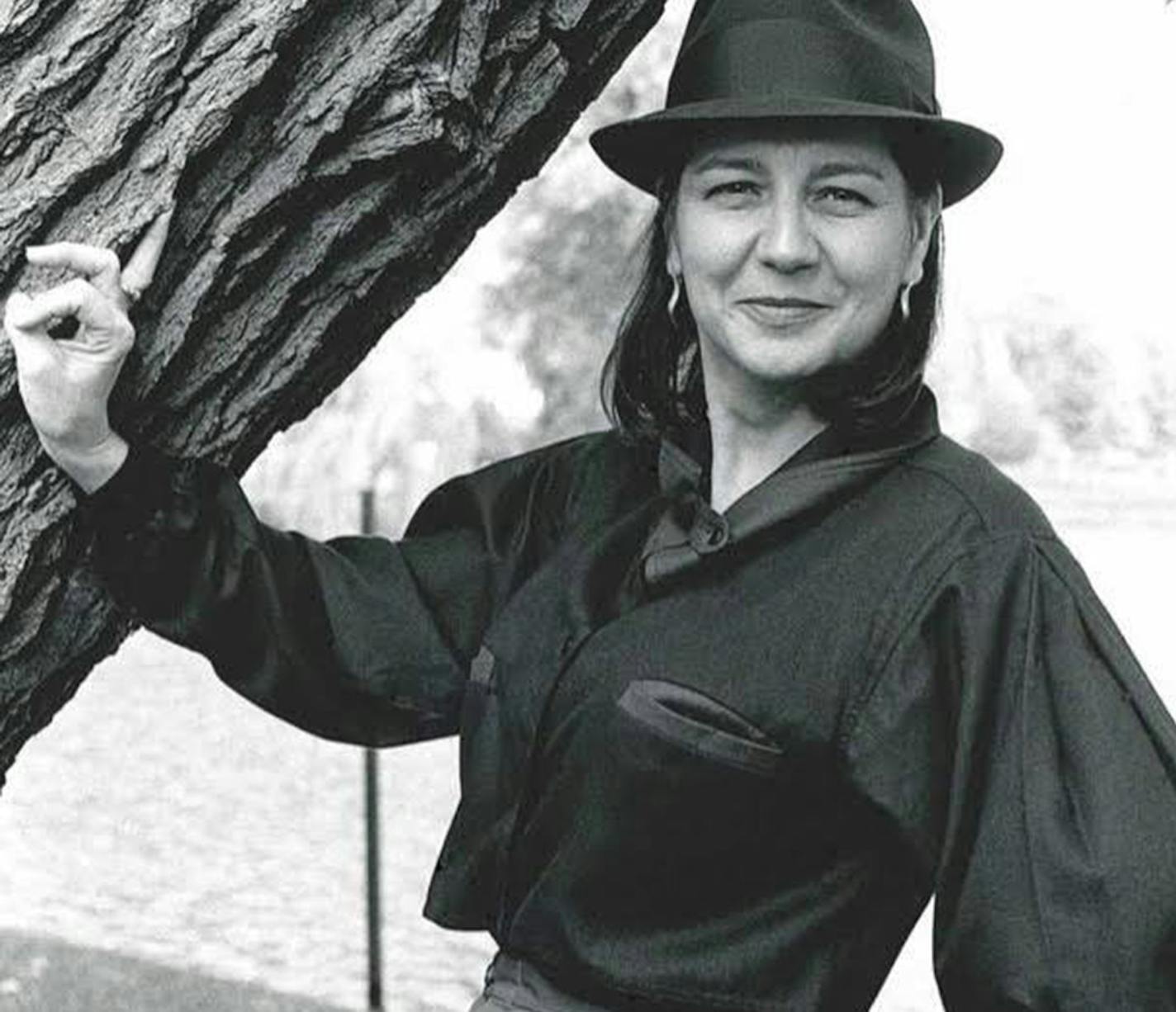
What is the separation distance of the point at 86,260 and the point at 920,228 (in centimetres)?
72

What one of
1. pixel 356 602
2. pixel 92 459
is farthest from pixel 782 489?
pixel 92 459

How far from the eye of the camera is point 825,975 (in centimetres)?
188

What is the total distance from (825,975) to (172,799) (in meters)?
8.31

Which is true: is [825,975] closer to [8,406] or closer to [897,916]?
[897,916]

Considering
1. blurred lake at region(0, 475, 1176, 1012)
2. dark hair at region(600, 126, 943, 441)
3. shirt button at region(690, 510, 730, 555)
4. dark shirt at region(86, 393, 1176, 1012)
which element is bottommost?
blurred lake at region(0, 475, 1176, 1012)

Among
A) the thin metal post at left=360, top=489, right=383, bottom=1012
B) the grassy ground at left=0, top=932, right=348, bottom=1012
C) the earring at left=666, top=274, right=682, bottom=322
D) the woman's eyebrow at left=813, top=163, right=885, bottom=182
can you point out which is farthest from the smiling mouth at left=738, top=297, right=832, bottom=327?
the grassy ground at left=0, top=932, right=348, bottom=1012

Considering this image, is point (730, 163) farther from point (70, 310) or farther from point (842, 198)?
point (70, 310)

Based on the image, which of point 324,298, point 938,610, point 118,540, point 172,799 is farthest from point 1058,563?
point 172,799

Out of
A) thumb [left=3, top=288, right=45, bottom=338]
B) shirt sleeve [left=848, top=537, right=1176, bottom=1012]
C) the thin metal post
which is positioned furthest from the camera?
the thin metal post

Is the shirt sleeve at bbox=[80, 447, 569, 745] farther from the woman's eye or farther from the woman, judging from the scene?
the woman's eye

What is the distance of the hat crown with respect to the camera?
188 centimetres

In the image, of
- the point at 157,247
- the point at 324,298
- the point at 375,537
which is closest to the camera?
the point at 157,247

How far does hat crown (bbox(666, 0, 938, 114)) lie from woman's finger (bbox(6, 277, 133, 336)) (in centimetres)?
54

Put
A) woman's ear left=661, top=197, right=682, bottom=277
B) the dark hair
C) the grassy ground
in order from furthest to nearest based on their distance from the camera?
the grassy ground
woman's ear left=661, top=197, right=682, bottom=277
the dark hair
